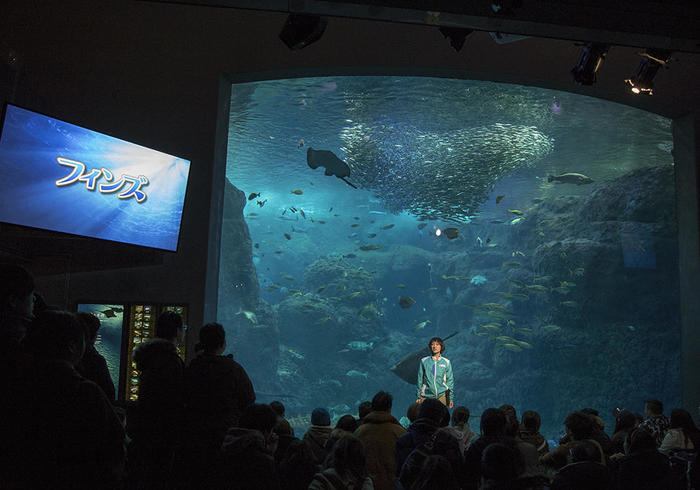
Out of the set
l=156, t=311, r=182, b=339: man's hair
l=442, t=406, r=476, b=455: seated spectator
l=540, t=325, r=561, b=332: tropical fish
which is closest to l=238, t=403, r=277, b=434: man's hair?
l=156, t=311, r=182, b=339: man's hair

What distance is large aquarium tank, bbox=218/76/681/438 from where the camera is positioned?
1747 cm

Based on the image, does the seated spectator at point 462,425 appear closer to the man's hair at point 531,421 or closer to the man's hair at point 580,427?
the man's hair at point 531,421

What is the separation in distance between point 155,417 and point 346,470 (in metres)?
1.29

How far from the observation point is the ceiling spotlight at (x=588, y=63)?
18.9 ft

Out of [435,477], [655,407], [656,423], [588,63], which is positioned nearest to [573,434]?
[435,477]

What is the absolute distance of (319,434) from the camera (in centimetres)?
444

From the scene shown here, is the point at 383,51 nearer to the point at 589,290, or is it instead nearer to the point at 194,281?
the point at 194,281

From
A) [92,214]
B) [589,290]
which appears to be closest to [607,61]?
[92,214]

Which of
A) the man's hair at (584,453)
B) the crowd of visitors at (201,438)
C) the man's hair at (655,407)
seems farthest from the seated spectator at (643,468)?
the man's hair at (655,407)

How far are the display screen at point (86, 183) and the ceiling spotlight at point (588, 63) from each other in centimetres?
491

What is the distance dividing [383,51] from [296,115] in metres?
10.4

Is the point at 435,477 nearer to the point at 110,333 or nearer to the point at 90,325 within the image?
the point at 90,325

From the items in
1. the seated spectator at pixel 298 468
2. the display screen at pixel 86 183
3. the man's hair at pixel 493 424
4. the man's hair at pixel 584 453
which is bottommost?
the seated spectator at pixel 298 468

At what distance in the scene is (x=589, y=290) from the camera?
72.1 ft
